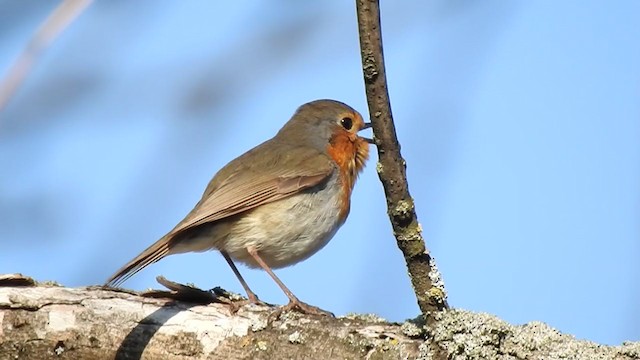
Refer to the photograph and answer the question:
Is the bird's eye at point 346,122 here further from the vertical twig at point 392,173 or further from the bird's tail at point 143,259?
the vertical twig at point 392,173

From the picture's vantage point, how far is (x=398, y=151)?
2.66m

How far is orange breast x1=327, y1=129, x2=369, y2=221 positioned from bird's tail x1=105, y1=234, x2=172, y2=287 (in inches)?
49.3

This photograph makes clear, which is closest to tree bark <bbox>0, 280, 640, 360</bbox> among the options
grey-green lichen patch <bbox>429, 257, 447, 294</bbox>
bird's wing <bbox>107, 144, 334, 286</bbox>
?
grey-green lichen patch <bbox>429, 257, 447, 294</bbox>

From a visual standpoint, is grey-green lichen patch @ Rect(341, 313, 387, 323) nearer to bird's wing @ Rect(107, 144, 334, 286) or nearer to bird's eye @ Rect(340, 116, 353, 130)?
bird's wing @ Rect(107, 144, 334, 286)

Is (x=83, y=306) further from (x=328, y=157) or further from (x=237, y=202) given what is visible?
(x=328, y=157)

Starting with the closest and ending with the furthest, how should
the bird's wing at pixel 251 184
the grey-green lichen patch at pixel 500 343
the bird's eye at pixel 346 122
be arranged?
the grey-green lichen patch at pixel 500 343, the bird's wing at pixel 251 184, the bird's eye at pixel 346 122

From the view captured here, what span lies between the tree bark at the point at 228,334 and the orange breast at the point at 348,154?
1.91 metres

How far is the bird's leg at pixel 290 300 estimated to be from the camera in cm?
357

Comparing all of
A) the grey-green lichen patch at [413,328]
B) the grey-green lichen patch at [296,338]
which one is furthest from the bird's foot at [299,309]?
the grey-green lichen patch at [413,328]

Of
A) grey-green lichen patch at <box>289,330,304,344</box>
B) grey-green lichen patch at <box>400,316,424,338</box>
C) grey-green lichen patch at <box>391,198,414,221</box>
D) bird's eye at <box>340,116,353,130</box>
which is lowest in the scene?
grey-green lichen patch at <box>289,330,304,344</box>

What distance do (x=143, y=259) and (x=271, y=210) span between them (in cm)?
94

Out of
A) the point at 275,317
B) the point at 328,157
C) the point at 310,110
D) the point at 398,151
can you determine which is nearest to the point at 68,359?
the point at 275,317

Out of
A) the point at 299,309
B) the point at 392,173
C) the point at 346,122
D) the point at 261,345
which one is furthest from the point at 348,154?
the point at 392,173

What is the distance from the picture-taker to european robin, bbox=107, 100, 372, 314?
4.60 meters
